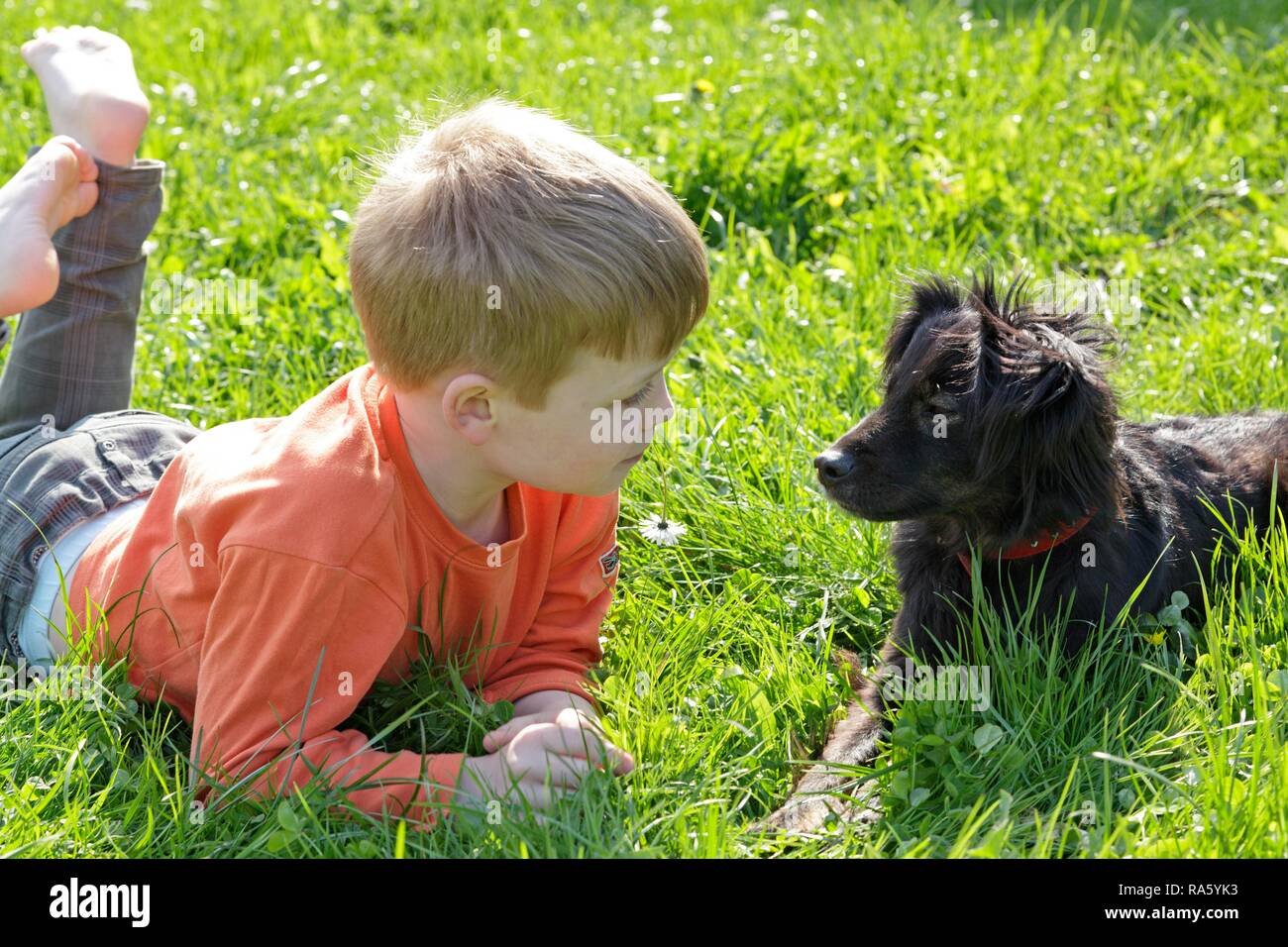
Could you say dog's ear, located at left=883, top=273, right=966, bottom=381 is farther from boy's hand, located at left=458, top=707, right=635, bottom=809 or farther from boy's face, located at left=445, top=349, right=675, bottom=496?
boy's hand, located at left=458, top=707, right=635, bottom=809

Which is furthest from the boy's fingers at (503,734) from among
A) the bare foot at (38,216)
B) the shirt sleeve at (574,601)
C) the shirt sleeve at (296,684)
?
the bare foot at (38,216)

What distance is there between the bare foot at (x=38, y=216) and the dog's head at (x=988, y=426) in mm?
1591

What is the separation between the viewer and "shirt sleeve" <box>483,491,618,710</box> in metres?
2.55

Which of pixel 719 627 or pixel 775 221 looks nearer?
pixel 719 627

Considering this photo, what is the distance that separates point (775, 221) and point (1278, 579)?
7.36 feet

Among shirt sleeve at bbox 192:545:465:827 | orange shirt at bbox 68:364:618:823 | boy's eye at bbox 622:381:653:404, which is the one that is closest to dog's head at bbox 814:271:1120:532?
boy's eye at bbox 622:381:653:404

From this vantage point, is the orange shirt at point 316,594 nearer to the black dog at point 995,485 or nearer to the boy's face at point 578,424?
the boy's face at point 578,424

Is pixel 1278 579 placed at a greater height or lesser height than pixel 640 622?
greater

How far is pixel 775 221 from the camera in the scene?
14.3 feet

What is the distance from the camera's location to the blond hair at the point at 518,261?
2.10m

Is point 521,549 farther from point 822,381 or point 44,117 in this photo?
point 44,117

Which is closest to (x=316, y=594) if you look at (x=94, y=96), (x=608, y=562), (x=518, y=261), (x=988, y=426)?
(x=518, y=261)

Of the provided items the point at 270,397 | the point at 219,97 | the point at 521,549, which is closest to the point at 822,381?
the point at 521,549

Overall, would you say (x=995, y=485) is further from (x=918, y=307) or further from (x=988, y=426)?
(x=918, y=307)
